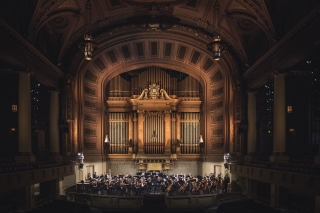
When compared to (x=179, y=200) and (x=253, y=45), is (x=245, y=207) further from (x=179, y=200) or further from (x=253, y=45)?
(x=253, y=45)

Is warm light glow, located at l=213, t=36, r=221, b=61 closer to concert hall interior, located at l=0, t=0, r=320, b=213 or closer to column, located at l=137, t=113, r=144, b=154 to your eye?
concert hall interior, located at l=0, t=0, r=320, b=213

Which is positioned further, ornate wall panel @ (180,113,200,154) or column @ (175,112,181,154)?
ornate wall panel @ (180,113,200,154)

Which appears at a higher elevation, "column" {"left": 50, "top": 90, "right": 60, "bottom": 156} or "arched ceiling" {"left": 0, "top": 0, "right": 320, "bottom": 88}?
"arched ceiling" {"left": 0, "top": 0, "right": 320, "bottom": 88}

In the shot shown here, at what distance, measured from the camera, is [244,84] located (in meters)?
20.5

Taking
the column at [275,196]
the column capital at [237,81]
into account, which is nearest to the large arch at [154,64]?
the column capital at [237,81]

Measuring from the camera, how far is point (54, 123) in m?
19.4

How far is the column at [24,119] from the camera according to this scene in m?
14.5

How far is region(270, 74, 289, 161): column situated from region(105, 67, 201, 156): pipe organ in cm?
998

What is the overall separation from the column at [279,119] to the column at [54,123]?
11.6 metres

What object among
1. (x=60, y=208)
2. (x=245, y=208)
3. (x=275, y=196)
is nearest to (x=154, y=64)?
(x=275, y=196)

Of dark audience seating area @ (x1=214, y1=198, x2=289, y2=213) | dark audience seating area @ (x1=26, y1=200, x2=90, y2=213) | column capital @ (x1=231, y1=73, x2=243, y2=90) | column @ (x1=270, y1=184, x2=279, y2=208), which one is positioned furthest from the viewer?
column capital @ (x1=231, y1=73, x2=243, y2=90)

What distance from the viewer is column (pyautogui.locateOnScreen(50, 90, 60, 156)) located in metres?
19.1

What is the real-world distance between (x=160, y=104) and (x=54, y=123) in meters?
8.09

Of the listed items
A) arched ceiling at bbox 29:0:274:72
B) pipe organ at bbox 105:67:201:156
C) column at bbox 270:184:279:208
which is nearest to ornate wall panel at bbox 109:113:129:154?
pipe organ at bbox 105:67:201:156
